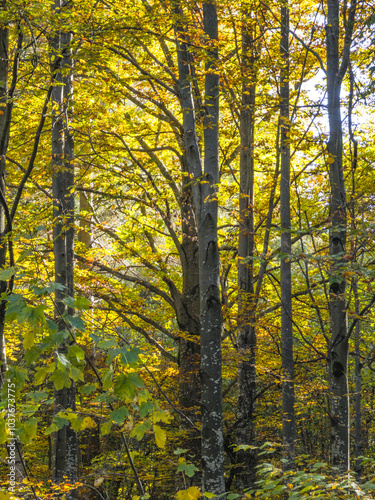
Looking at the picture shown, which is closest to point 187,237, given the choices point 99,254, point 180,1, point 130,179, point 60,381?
point 130,179

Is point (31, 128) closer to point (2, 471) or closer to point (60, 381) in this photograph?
point (2, 471)

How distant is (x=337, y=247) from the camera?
5059 mm

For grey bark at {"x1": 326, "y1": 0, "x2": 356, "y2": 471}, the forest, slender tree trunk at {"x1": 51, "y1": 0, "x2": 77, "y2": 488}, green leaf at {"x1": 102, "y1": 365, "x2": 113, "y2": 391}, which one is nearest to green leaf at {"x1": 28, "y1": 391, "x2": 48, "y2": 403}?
the forest

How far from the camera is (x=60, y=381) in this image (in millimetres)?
1939

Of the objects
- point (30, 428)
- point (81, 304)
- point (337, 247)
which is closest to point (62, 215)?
point (81, 304)

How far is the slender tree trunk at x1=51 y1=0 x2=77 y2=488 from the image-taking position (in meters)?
4.75

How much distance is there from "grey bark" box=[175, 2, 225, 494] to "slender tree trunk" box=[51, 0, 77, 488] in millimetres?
1423

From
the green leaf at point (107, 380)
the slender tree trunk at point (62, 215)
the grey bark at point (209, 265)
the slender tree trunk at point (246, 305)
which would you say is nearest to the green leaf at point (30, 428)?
the green leaf at point (107, 380)

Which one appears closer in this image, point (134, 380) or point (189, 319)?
point (134, 380)

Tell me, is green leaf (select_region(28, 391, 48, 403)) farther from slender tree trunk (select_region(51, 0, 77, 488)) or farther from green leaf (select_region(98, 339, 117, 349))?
slender tree trunk (select_region(51, 0, 77, 488))

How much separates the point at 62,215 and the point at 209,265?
1.70 m

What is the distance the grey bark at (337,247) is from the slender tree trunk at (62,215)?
3.03 meters

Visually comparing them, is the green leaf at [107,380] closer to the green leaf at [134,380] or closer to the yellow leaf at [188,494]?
the green leaf at [134,380]

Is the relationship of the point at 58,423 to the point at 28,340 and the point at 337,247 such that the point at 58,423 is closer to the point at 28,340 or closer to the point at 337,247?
the point at 28,340
